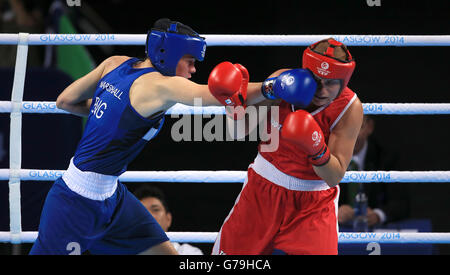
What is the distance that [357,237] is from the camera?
342 cm

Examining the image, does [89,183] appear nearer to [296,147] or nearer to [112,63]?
[112,63]

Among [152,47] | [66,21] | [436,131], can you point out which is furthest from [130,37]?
[436,131]

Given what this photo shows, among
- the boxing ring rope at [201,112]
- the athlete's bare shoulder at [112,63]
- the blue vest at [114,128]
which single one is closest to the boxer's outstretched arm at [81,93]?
the athlete's bare shoulder at [112,63]

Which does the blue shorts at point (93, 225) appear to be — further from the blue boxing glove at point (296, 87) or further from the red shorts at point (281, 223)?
the blue boxing glove at point (296, 87)

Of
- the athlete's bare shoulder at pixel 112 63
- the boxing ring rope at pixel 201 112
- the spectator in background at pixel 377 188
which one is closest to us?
the athlete's bare shoulder at pixel 112 63

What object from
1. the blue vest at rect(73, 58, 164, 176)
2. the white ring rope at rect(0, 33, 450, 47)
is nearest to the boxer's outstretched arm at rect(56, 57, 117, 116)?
the blue vest at rect(73, 58, 164, 176)

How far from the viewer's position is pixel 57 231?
284 centimetres

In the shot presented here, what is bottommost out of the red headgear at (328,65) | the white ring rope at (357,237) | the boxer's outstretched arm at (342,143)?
the white ring rope at (357,237)

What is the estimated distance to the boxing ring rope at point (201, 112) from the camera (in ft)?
11.0

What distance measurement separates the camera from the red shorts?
2883 mm

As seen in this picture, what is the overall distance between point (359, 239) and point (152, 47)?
149 cm

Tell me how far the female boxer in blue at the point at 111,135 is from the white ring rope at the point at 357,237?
0.53 m

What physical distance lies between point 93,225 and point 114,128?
0.45 metres
